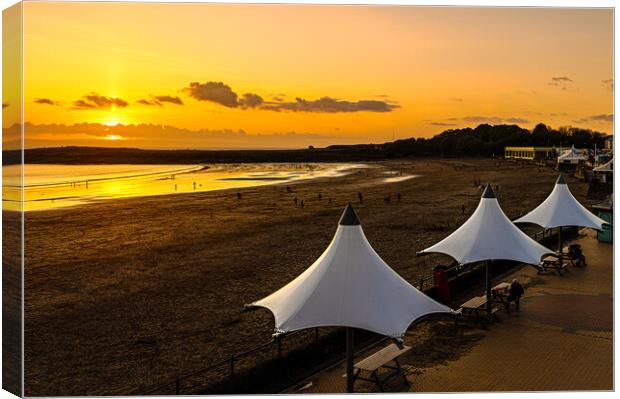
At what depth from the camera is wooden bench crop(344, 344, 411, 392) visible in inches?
388

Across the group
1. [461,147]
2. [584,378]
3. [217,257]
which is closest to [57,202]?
[217,257]

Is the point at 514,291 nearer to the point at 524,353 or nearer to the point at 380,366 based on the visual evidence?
the point at 524,353

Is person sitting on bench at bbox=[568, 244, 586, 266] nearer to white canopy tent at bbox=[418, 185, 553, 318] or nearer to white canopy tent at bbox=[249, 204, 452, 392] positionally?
white canopy tent at bbox=[418, 185, 553, 318]

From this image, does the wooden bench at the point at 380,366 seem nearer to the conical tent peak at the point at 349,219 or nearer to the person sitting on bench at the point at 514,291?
the conical tent peak at the point at 349,219

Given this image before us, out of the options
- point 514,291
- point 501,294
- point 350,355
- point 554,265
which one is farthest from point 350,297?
point 554,265

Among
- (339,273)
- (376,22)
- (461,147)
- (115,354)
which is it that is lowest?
(115,354)

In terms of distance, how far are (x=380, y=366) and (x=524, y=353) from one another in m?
3.01

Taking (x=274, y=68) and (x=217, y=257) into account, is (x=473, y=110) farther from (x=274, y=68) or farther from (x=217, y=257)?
(x=217, y=257)

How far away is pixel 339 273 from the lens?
369 inches

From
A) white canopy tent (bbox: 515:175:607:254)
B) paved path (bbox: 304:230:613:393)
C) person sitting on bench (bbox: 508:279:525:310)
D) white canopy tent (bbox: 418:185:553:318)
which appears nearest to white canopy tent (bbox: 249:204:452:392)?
paved path (bbox: 304:230:613:393)

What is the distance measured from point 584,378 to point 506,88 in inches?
246

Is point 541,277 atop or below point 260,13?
below

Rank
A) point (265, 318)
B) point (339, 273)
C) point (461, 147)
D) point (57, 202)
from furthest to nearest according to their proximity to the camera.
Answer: point (57, 202) → point (461, 147) → point (265, 318) → point (339, 273)

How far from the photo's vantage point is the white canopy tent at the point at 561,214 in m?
17.8
